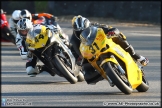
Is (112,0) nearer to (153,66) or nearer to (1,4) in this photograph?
(1,4)

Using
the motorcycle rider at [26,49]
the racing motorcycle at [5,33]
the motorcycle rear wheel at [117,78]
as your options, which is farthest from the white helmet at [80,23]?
the racing motorcycle at [5,33]

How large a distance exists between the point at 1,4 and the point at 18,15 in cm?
1875

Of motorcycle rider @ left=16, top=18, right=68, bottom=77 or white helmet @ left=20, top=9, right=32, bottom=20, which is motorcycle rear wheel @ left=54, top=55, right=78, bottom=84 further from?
white helmet @ left=20, top=9, right=32, bottom=20

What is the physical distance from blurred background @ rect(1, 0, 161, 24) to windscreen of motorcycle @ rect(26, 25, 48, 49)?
15.3 m

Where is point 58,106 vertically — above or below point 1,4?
above

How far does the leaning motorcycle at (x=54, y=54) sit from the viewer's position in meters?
12.6

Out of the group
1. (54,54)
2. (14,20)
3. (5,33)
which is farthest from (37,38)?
(5,33)

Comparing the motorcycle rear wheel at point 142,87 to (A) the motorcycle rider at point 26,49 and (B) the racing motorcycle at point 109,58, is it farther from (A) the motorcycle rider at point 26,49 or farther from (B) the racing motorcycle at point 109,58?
(A) the motorcycle rider at point 26,49

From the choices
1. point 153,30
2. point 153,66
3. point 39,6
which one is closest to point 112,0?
point 153,30

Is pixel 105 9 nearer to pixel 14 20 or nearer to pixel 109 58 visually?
pixel 14 20

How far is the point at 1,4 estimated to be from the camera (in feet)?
120

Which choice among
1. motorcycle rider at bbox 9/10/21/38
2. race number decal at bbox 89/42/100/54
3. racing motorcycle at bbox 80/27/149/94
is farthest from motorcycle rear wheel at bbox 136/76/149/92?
motorcycle rider at bbox 9/10/21/38

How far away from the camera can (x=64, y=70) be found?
12.5 m

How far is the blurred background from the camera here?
92.3 ft
